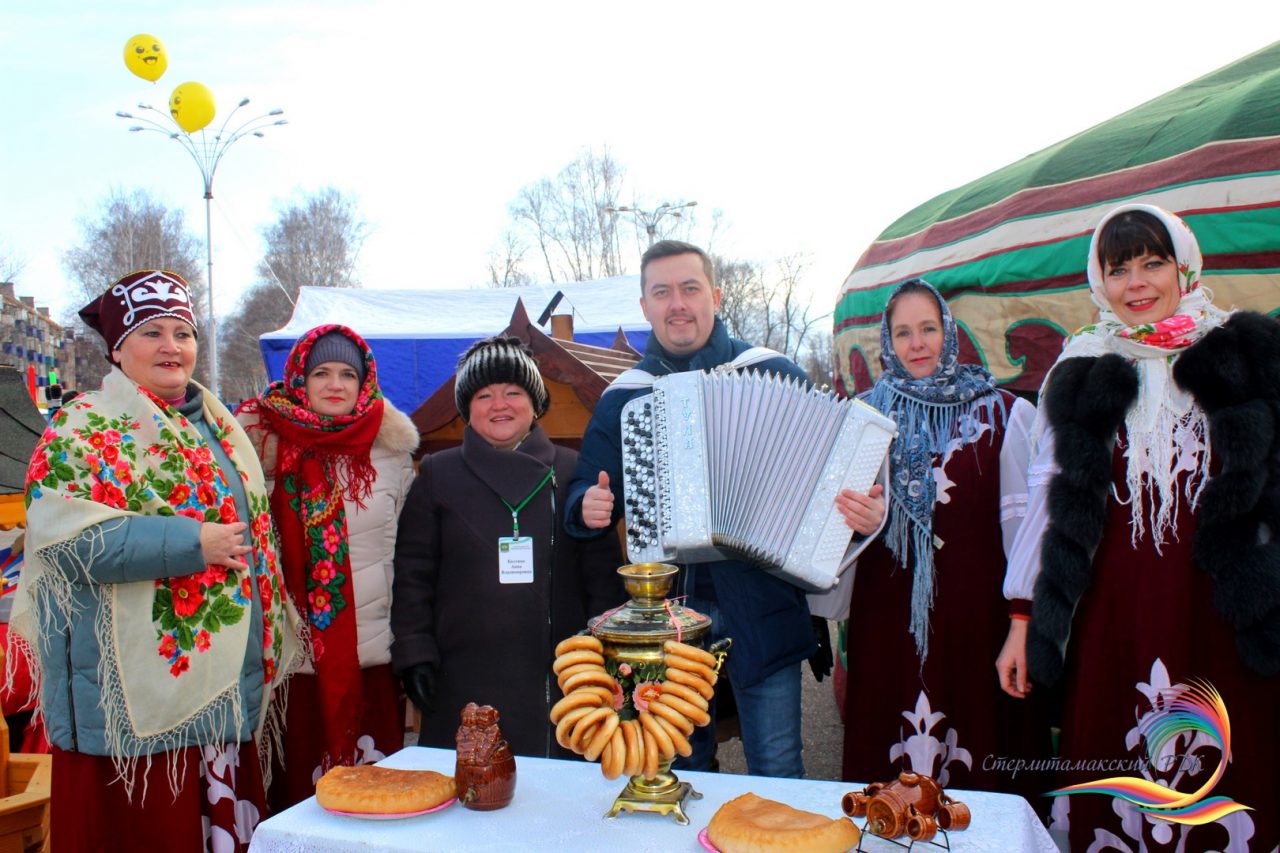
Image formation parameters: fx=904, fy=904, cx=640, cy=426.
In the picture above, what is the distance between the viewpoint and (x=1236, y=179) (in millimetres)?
3201

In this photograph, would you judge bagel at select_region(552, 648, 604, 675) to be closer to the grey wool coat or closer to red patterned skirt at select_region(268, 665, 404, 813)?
the grey wool coat

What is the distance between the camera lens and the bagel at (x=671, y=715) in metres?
1.72

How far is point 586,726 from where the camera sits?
1.71m

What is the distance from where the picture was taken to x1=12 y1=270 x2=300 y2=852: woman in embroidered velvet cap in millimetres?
2459

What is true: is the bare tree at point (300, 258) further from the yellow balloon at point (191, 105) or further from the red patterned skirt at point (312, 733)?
the red patterned skirt at point (312, 733)

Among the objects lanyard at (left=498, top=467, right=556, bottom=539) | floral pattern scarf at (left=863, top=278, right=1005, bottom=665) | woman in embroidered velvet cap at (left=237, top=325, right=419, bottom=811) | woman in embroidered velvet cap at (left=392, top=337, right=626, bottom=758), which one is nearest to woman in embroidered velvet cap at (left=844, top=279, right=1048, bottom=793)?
floral pattern scarf at (left=863, top=278, right=1005, bottom=665)

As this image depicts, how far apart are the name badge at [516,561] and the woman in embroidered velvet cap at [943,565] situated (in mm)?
1086

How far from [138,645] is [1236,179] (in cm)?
386

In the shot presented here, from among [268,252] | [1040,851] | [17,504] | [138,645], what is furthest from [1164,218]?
[268,252]

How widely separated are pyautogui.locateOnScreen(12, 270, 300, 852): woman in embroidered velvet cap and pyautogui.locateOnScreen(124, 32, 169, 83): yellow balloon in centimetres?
1479

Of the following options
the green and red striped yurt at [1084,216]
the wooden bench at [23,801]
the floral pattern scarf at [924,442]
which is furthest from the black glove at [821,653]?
the wooden bench at [23,801]

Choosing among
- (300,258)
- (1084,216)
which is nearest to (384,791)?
(1084,216)

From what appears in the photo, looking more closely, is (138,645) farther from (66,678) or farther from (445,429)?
(445,429)

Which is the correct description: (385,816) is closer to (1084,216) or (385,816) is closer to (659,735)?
(659,735)
